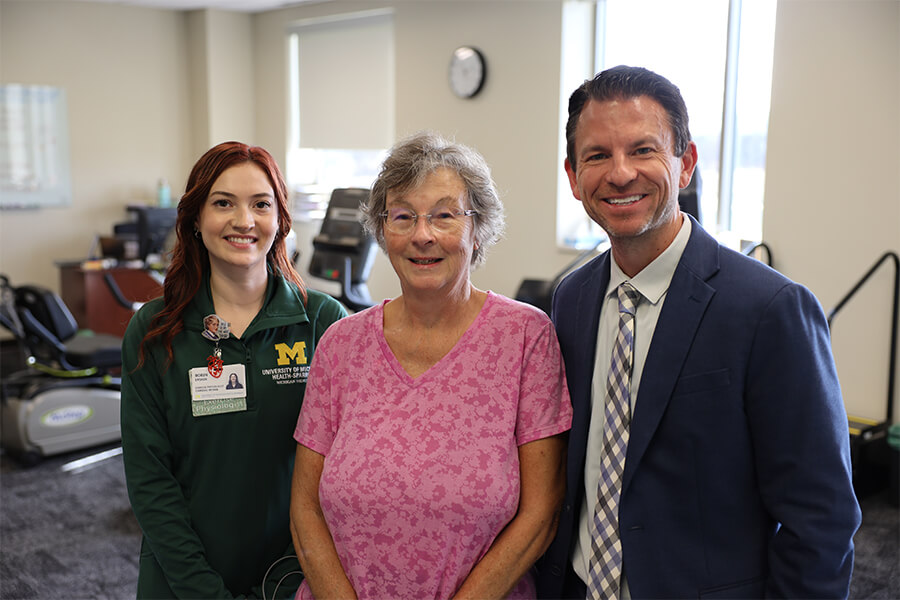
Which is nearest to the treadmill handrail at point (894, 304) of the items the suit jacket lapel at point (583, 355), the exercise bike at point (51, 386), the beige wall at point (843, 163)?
the beige wall at point (843, 163)

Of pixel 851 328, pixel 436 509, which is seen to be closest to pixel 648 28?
pixel 851 328

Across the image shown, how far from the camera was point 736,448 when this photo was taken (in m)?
1.36

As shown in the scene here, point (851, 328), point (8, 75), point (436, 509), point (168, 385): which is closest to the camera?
point (436, 509)

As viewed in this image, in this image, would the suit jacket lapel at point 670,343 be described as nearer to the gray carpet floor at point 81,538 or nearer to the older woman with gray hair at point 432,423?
the older woman with gray hair at point 432,423

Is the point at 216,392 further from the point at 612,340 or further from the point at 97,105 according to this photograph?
the point at 97,105

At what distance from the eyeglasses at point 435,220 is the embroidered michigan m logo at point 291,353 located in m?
0.42

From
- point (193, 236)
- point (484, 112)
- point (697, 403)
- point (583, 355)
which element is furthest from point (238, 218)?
point (484, 112)

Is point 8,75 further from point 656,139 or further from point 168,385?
point 656,139

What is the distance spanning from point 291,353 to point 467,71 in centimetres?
456

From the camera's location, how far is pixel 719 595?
139cm

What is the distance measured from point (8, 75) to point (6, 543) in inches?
199

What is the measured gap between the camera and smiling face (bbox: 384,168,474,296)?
1583 mm

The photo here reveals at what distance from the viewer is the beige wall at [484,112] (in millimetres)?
4027

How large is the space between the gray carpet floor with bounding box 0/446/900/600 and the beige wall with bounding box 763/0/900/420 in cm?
82
